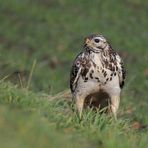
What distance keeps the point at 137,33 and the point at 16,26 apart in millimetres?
3019

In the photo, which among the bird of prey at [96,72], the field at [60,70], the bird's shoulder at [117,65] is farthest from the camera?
the bird's shoulder at [117,65]

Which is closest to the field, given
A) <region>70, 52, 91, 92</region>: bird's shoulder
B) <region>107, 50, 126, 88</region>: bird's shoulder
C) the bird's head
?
<region>70, 52, 91, 92</region>: bird's shoulder

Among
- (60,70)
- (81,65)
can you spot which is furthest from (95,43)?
(60,70)

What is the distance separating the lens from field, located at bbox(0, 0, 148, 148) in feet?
24.2

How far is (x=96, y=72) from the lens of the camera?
387 inches

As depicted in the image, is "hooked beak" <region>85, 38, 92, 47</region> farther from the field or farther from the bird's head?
the field

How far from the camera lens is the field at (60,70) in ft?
24.2

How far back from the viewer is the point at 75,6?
72.8 ft

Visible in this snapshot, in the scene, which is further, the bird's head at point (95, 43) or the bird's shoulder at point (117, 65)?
the bird's shoulder at point (117, 65)

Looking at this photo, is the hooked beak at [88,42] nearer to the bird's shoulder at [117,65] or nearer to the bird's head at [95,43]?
the bird's head at [95,43]

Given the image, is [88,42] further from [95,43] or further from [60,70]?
[60,70]

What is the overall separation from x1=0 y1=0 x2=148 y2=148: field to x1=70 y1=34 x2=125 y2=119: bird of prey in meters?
0.25

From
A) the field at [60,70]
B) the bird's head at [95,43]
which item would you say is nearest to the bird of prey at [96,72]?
the bird's head at [95,43]

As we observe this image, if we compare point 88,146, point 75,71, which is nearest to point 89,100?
point 75,71
